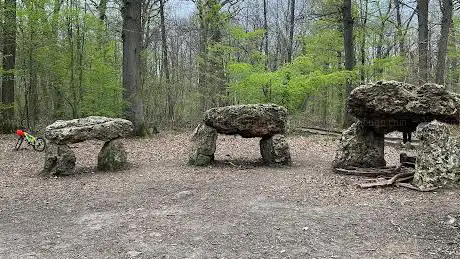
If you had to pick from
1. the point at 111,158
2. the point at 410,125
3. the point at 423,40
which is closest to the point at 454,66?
the point at 423,40

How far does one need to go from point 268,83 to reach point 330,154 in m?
5.68

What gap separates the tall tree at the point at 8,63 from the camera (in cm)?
1410

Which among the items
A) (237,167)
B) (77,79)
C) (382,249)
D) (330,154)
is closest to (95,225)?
(382,249)

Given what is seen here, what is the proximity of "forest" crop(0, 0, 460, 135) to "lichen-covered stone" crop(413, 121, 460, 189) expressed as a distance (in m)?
8.41

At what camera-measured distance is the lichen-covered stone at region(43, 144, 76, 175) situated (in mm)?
8164

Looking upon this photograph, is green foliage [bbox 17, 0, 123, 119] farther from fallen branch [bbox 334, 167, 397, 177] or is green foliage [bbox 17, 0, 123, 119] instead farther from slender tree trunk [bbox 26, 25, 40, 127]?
fallen branch [bbox 334, 167, 397, 177]

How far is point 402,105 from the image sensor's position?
708cm

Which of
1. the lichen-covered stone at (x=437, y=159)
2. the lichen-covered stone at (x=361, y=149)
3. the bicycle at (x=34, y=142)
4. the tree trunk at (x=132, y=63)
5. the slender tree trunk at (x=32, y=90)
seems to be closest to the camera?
the lichen-covered stone at (x=437, y=159)

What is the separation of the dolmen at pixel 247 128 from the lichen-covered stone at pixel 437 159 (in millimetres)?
3058

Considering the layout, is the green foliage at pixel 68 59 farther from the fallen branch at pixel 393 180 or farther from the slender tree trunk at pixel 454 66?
the slender tree trunk at pixel 454 66

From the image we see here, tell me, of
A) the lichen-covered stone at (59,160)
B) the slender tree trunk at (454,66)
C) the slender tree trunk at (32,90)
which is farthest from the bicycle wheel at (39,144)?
the slender tree trunk at (454,66)

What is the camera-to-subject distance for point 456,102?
6.87m

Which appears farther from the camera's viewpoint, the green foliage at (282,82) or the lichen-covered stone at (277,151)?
the green foliage at (282,82)

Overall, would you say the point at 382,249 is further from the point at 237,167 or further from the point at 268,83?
the point at 268,83
